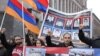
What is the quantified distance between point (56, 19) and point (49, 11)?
339mm

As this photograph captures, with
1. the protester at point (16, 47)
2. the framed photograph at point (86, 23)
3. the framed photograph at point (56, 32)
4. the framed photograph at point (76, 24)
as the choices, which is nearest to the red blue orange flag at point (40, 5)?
the framed photograph at point (56, 32)

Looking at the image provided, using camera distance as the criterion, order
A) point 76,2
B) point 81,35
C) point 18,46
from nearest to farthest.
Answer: point 81,35 < point 18,46 < point 76,2

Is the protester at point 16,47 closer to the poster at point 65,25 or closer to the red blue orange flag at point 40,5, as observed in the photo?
the poster at point 65,25

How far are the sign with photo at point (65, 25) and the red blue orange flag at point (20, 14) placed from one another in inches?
12.1

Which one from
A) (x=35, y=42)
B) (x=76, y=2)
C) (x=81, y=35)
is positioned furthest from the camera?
(x=76, y=2)

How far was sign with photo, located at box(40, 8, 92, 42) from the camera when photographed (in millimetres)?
11758

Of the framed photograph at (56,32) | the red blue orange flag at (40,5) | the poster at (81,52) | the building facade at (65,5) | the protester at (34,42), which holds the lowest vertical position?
the poster at (81,52)

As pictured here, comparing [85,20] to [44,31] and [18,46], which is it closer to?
[44,31]

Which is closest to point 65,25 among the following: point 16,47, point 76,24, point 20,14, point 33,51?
point 76,24

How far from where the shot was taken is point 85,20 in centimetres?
1188

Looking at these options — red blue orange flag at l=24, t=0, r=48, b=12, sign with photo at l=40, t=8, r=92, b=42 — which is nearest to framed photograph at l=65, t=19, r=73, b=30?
sign with photo at l=40, t=8, r=92, b=42

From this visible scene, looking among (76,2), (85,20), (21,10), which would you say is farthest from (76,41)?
(76,2)

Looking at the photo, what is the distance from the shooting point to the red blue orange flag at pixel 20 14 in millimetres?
11609

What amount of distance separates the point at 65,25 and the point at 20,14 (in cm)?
113
